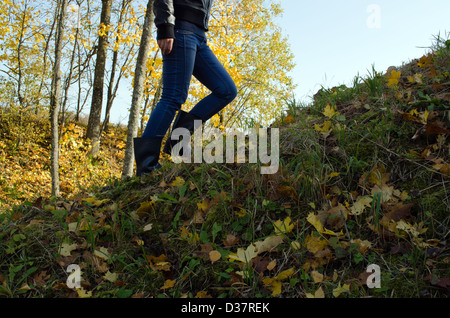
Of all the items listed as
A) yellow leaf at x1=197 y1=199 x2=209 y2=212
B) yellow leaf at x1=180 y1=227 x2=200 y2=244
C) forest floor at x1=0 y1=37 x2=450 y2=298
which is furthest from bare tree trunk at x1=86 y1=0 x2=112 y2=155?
yellow leaf at x1=180 y1=227 x2=200 y2=244

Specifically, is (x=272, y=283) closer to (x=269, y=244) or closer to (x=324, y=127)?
(x=269, y=244)

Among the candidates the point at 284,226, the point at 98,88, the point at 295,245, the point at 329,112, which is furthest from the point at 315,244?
the point at 98,88

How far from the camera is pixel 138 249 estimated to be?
2.05 metres

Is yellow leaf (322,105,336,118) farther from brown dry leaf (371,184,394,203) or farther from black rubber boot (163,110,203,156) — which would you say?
black rubber boot (163,110,203,156)

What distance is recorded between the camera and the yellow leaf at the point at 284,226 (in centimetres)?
185

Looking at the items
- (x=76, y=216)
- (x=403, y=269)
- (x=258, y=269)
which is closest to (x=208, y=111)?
(x=76, y=216)

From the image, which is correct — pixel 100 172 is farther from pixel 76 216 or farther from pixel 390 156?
pixel 390 156

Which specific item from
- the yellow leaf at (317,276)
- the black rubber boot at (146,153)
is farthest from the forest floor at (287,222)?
the black rubber boot at (146,153)

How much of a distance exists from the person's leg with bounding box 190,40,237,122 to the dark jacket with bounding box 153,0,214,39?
240 millimetres

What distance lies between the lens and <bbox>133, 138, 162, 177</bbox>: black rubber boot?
287 centimetres

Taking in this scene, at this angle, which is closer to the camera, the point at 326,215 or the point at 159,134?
the point at 326,215

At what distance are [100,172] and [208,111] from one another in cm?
712

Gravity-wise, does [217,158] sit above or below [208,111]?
below

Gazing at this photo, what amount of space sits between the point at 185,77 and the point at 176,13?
55cm
